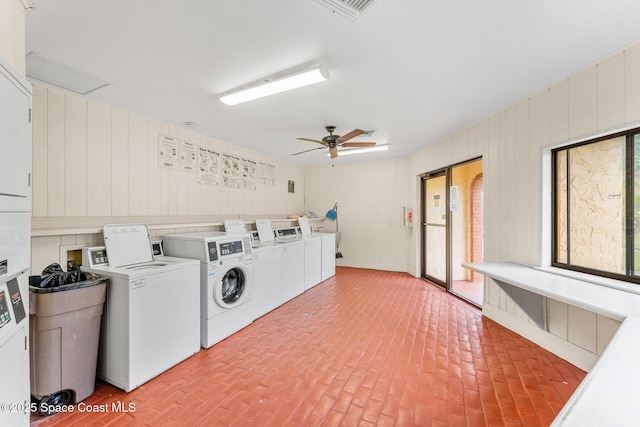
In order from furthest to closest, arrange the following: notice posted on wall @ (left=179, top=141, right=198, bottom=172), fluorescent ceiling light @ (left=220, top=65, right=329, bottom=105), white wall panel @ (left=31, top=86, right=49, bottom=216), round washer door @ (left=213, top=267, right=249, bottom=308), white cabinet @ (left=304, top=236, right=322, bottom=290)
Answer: white cabinet @ (left=304, top=236, right=322, bottom=290) < notice posted on wall @ (left=179, top=141, right=198, bottom=172) < round washer door @ (left=213, top=267, right=249, bottom=308) < white wall panel @ (left=31, top=86, right=49, bottom=216) < fluorescent ceiling light @ (left=220, top=65, right=329, bottom=105)

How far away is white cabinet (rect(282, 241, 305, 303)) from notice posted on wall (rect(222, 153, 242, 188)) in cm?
144

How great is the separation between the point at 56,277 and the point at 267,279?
2047 millimetres

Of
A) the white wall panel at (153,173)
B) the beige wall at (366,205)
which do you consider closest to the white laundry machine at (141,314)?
the white wall panel at (153,173)

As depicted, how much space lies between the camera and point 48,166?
235cm

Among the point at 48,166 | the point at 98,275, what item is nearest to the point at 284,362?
the point at 98,275

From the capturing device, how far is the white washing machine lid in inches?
97.7

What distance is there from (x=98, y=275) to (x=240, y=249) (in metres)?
1.28

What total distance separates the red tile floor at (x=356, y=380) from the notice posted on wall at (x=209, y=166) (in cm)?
218

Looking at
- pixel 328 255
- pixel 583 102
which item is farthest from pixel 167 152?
pixel 583 102

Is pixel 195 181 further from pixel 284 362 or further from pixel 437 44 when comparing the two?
pixel 437 44

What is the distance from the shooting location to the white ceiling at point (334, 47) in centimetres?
151

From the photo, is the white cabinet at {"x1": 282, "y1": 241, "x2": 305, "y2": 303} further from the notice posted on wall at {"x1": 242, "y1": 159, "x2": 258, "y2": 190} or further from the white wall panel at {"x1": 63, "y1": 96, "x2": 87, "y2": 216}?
the white wall panel at {"x1": 63, "y1": 96, "x2": 87, "y2": 216}

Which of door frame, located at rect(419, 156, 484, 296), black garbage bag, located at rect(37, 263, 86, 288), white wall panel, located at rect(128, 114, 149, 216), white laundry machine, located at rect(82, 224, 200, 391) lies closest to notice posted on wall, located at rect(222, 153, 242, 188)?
white wall panel, located at rect(128, 114, 149, 216)

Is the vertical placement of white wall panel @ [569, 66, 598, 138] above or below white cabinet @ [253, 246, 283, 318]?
above
